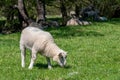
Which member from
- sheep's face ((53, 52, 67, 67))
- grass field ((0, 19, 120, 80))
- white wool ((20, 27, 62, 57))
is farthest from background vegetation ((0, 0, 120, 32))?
sheep's face ((53, 52, 67, 67))

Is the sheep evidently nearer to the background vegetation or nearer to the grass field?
the grass field

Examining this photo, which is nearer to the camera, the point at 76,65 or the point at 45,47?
the point at 45,47

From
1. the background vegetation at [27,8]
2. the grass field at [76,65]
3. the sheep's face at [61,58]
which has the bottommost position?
the background vegetation at [27,8]

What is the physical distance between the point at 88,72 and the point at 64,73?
803 mm

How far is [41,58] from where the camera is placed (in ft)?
54.6

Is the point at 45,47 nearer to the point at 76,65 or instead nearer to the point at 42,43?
the point at 42,43

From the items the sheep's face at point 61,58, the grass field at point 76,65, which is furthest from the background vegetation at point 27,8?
the sheep's face at point 61,58

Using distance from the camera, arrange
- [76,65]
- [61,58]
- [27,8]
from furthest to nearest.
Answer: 1. [27,8]
2. [76,65]
3. [61,58]

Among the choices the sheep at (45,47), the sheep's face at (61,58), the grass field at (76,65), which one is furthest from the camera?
the sheep at (45,47)

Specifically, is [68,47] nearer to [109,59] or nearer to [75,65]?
[109,59]

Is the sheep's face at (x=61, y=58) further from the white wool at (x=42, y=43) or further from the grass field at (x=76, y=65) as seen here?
the grass field at (x=76, y=65)

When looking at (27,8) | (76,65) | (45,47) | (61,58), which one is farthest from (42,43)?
(27,8)

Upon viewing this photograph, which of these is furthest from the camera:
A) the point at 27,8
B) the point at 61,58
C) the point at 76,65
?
the point at 27,8

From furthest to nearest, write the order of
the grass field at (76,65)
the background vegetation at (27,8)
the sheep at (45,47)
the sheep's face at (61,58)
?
the background vegetation at (27,8) → the sheep at (45,47) → the sheep's face at (61,58) → the grass field at (76,65)
